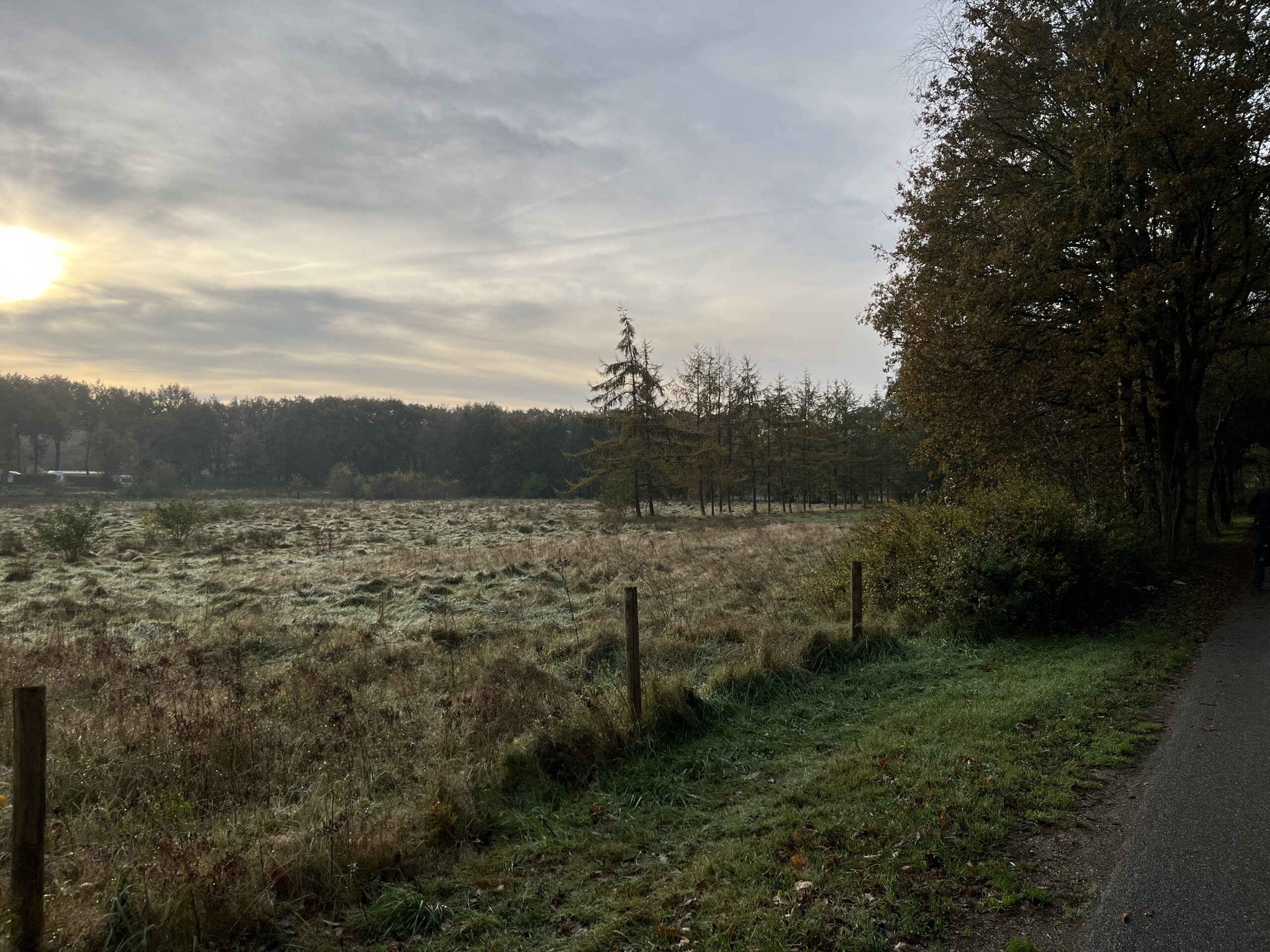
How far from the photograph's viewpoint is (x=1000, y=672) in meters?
8.78

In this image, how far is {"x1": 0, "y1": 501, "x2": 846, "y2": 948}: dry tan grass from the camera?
14.4 feet

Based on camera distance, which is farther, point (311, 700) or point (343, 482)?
point (343, 482)

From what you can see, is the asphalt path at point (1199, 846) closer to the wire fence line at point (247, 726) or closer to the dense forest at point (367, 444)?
the wire fence line at point (247, 726)

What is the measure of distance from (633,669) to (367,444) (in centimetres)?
10187

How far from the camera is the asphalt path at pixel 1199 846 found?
363cm

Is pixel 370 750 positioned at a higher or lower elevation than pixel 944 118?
lower

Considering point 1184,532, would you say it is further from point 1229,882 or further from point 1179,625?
point 1229,882

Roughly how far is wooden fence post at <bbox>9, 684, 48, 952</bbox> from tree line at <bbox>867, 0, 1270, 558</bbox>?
15908 millimetres

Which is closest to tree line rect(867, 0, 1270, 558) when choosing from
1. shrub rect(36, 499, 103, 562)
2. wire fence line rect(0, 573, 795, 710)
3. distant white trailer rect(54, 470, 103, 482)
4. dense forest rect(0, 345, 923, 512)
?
wire fence line rect(0, 573, 795, 710)

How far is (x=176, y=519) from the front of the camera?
27500mm

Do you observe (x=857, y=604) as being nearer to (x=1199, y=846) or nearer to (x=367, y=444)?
(x=1199, y=846)

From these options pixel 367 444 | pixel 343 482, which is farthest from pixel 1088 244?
pixel 367 444

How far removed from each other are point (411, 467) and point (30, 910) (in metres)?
102

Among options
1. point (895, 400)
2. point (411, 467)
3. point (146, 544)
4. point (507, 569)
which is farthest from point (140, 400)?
point (895, 400)
